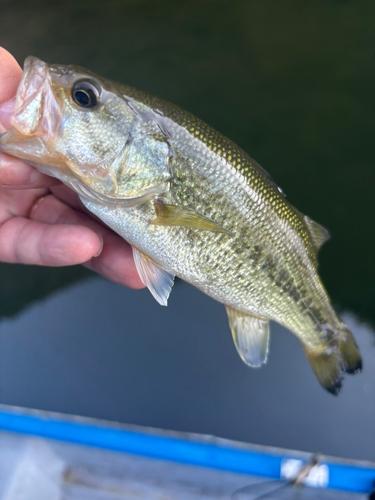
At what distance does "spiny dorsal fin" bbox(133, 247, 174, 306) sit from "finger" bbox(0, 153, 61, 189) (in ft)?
1.29

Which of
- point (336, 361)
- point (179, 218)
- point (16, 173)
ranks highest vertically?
point (179, 218)

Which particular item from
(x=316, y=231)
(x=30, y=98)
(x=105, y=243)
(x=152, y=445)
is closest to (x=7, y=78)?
(x=30, y=98)

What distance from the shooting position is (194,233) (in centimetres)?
102

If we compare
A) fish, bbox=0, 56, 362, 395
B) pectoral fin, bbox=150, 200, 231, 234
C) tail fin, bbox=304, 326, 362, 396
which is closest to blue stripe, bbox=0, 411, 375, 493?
tail fin, bbox=304, 326, 362, 396

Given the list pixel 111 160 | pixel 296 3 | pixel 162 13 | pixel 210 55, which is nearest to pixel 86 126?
pixel 111 160

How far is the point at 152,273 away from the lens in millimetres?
1105

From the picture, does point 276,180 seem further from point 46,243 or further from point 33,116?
point 33,116

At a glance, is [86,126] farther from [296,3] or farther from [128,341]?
[296,3]

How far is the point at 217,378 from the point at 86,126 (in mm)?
1550

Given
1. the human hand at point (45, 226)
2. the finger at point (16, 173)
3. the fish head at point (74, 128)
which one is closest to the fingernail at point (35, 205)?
the human hand at point (45, 226)

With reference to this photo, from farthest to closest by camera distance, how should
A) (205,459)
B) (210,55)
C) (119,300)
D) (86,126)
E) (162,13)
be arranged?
(162,13)
(210,55)
(119,300)
(205,459)
(86,126)

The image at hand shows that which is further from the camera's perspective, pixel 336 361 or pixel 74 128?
pixel 336 361

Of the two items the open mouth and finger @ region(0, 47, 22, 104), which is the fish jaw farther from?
finger @ region(0, 47, 22, 104)

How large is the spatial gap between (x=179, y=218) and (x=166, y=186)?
11 cm
